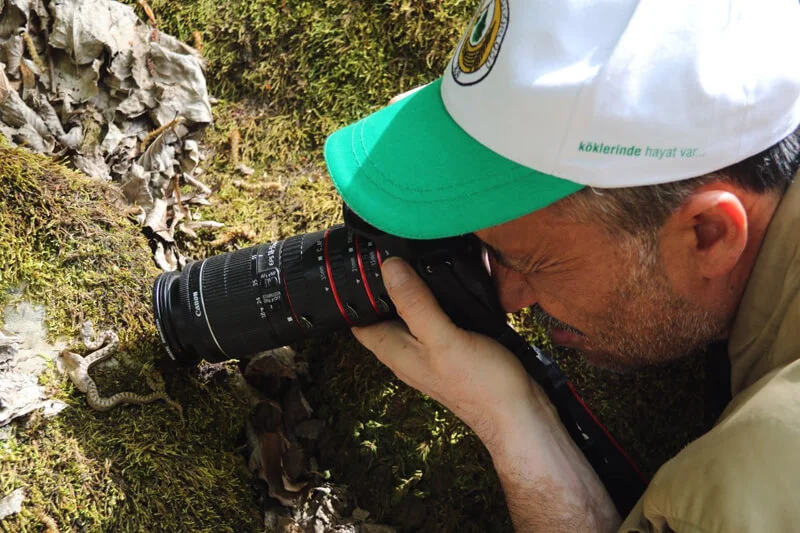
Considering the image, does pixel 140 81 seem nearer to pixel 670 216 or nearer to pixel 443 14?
pixel 443 14

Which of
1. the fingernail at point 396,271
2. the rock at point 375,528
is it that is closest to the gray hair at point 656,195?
the fingernail at point 396,271

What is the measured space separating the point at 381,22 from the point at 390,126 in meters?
0.86

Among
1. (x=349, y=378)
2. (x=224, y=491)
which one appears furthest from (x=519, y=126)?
(x=224, y=491)

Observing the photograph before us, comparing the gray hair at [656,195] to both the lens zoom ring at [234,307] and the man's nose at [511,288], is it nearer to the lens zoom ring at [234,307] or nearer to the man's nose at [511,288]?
the man's nose at [511,288]

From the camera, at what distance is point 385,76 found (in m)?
2.34

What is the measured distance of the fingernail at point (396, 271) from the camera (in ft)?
5.61

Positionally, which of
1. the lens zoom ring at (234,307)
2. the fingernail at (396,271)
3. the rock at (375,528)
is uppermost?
the fingernail at (396,271)

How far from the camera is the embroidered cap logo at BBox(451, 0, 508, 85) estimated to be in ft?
4.56

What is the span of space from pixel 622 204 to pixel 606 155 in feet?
0.42

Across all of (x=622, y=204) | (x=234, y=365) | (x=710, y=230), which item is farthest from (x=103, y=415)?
(x=710, y=230)

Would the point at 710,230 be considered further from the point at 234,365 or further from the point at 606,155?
the point at 234,365

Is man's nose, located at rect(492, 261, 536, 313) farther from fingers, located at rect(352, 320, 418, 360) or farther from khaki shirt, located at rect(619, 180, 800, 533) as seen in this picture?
khaki shirt, located at rect(619, 180, 800, 533)

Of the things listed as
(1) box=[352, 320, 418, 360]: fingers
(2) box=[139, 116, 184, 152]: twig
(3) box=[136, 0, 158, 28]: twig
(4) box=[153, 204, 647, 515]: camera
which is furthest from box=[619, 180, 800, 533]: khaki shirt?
(3) box=[136, 0, 158, 28]: twig

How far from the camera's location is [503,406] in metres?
1.84
